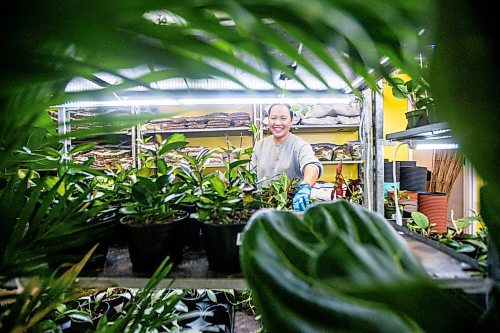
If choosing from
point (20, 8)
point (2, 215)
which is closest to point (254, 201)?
point (2, 215)

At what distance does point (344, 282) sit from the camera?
184 millimetres

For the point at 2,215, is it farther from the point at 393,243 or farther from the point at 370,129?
the point at 370,129

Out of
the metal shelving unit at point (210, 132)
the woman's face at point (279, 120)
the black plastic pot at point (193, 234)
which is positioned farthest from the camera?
the metal shelving unit at point (210, 132)

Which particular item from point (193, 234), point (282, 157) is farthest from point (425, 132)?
point (282, 157)

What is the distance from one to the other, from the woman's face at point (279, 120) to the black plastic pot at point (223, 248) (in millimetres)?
1911

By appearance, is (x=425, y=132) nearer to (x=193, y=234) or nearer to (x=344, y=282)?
(x=193, y=234)

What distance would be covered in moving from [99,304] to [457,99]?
51.4 inches

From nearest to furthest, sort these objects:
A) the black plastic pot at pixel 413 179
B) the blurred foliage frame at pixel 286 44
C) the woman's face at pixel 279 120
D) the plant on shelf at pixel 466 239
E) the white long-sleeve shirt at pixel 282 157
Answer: the blurred foliage frame at pixel 286 44 < the plant on shelf at pixel 466 239 < the white long-sleeve shirt at pixel 282 157 < the woman's face at pixel 279 120 < the black plastic pot at pixel 413 179

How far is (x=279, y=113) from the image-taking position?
2.58 m

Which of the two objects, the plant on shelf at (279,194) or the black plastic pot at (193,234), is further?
the plant on shelf at (279,194)

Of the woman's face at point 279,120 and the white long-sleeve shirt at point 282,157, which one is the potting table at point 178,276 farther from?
the woman's face at point 279,120

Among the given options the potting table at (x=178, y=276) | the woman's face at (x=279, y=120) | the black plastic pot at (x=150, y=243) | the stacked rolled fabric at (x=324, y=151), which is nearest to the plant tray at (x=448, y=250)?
the potting table at (x=178, y=276)

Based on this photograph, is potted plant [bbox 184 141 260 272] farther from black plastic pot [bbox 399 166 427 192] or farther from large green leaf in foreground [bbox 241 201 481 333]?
black plastic pot [bbox 399 166 427 192]

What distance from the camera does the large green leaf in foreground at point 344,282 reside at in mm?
153
